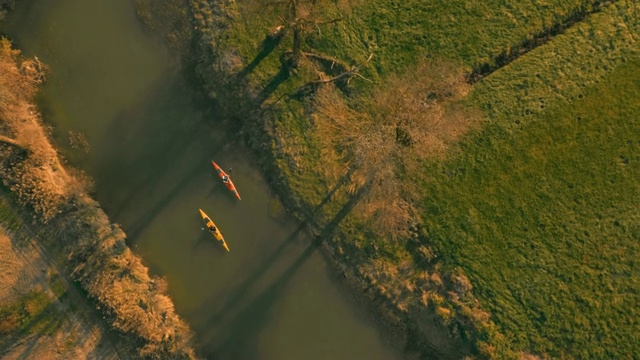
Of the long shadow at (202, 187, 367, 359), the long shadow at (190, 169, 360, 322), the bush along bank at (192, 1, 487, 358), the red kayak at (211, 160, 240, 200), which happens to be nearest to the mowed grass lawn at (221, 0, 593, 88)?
the bush along bank at (192, 1, 487, 358)

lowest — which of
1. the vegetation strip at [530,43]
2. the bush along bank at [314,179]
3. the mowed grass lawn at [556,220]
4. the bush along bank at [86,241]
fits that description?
the bush along bank at [86,241]

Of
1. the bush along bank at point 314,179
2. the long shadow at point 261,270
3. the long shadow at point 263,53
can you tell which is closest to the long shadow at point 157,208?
the bush along bank at point 314,179

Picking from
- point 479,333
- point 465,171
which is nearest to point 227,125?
point 465,171

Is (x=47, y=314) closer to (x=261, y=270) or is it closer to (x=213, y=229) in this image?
(x=213, y=229)

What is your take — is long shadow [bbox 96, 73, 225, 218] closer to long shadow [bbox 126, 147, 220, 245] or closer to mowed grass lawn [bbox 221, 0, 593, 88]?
long shadow [bbox 126, 147, 220, 245]

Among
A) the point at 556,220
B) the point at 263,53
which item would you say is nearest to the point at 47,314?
the point at 263,53

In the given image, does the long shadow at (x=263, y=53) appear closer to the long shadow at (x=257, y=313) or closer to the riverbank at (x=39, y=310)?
the long shadow at (x=257, y=313)

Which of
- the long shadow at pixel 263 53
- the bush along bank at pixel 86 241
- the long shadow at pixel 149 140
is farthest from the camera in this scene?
the long shadow at pixel 149 140
